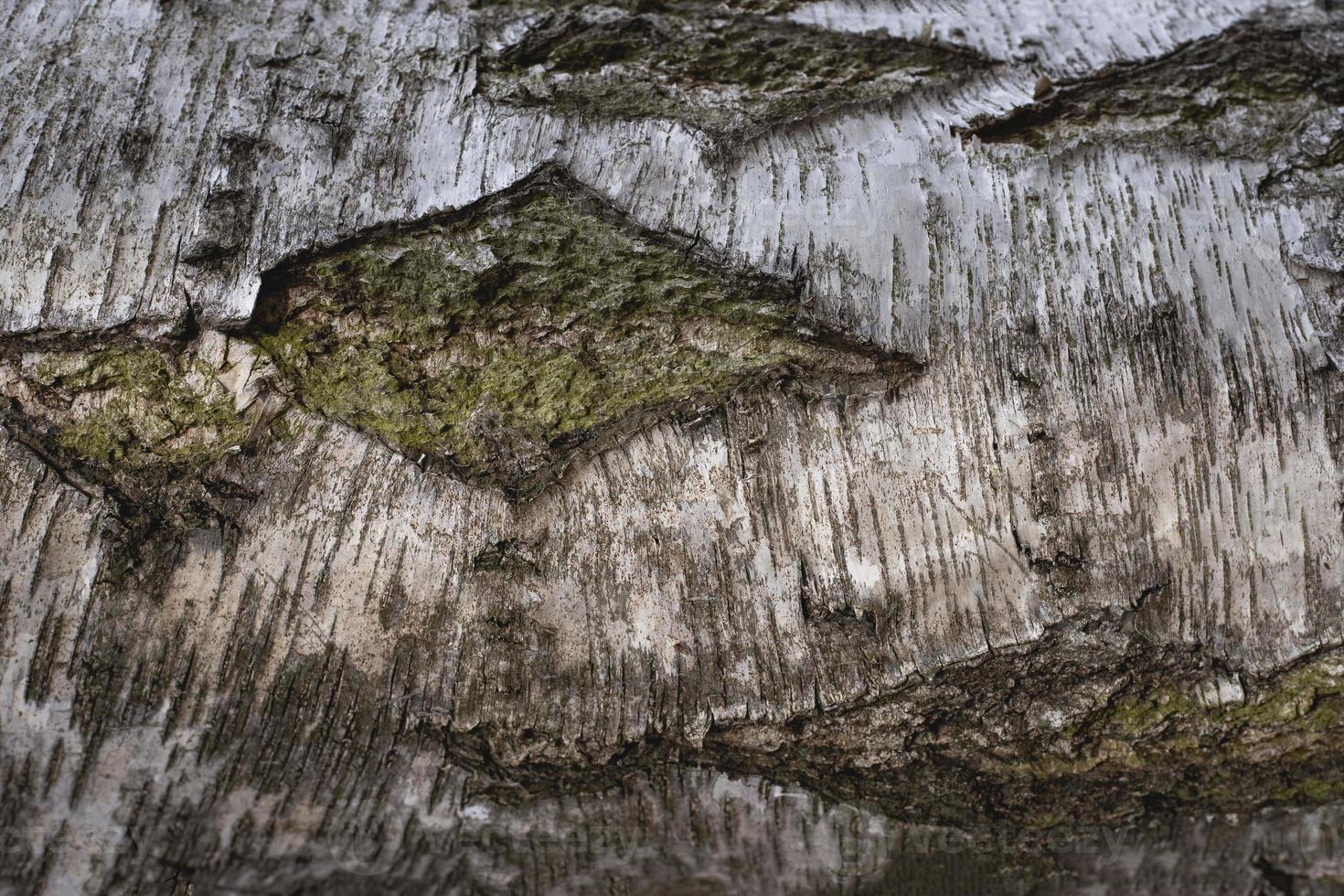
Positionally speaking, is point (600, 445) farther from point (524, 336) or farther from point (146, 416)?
point (146, 416)

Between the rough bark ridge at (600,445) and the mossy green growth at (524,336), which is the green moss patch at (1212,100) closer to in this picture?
the rough bark ridge at (600,445)

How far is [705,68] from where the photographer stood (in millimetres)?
1492

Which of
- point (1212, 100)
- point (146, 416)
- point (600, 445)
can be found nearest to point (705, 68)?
point (600, 445)

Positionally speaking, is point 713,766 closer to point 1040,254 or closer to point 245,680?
point 245,680

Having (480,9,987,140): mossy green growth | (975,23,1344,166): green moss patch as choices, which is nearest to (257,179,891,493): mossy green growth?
(480,9,987,140): mossy green growth

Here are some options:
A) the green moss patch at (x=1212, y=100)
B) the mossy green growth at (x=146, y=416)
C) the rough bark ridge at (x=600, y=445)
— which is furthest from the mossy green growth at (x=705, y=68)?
the mossy green growth at (x=146, y=416)

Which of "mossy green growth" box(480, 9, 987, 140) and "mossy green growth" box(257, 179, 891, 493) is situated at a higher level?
"mossy green growth" box(480, 9, 987, 140)

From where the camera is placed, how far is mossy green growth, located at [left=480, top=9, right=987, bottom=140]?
146cm

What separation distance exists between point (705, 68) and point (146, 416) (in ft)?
3.57

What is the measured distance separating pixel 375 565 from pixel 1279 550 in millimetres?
1473

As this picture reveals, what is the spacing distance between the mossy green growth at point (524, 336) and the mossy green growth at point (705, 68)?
26 cm

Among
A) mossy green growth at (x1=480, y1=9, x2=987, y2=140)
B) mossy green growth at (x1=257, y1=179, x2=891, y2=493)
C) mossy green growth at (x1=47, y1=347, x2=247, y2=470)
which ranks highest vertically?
mossy green growth at (x1=480, y1=9, x2=987, y2=140)

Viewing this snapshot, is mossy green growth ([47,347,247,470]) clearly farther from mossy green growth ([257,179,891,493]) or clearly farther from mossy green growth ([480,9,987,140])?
mossy green growth ([480,9,987,140])

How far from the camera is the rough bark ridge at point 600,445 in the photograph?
51.3 inches
